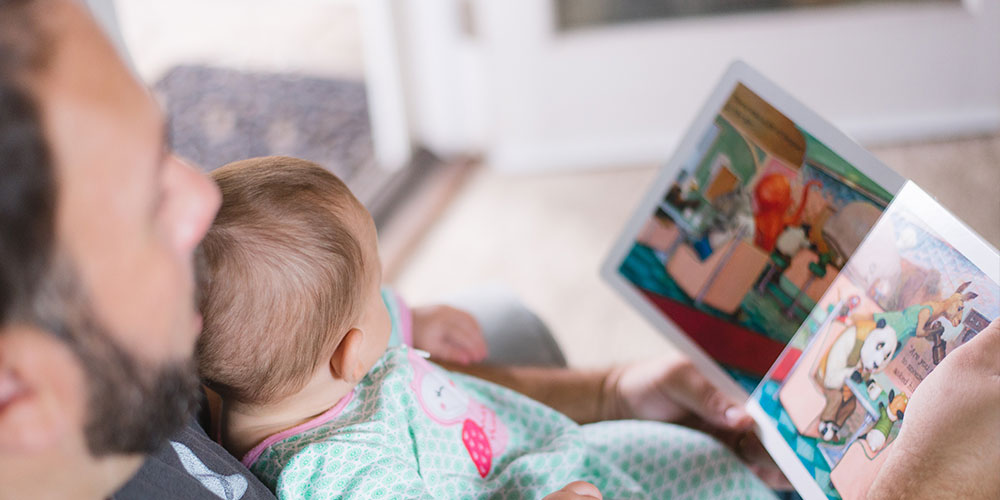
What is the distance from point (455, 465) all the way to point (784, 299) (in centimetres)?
41

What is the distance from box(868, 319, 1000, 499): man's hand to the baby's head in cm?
50

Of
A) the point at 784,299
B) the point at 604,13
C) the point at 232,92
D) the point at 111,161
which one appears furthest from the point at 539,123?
the point at 111,161

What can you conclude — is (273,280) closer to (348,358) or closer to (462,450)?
(348,358)

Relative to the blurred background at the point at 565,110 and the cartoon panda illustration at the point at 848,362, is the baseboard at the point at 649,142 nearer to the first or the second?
the blurred background at the point at 565,110

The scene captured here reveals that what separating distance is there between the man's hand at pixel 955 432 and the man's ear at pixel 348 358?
1.62 ft

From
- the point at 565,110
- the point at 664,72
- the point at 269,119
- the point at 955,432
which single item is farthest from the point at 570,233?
the point at 955,432

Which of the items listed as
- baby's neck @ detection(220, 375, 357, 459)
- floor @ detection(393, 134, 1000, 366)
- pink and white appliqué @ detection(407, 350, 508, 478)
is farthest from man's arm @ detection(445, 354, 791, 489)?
floor @ detection(393, 134, 1000, 366)

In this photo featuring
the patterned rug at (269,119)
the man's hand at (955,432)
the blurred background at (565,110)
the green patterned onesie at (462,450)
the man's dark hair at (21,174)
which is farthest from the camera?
the patterned rug at (269,119)

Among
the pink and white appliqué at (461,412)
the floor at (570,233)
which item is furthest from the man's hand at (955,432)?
the floor at (570,233)

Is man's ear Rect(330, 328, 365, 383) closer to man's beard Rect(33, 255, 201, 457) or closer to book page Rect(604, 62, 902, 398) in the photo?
man's beard Rect(33, 255, 201, 457)

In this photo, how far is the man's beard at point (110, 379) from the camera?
459 mm

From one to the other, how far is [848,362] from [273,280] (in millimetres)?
564

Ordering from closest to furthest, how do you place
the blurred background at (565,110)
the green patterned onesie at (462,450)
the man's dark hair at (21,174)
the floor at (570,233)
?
the man's dark hair at (21,174), the green patterned onesie at (462,450), the floor at (570,233), the blurred background at (565,110)

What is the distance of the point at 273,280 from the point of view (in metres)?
0.72
